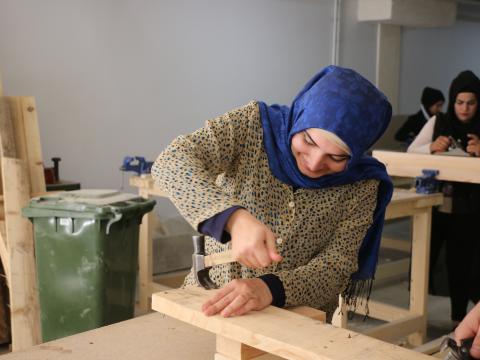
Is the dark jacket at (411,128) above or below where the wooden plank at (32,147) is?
below

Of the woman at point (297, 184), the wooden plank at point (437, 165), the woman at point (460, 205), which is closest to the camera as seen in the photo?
the woman at point (297, 184)

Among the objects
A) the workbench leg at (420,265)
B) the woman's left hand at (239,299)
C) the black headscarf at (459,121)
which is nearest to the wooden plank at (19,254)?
the woman's left hand at (239,299)

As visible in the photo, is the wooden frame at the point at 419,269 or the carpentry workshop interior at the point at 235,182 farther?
the wooden frame at the point at 419,269

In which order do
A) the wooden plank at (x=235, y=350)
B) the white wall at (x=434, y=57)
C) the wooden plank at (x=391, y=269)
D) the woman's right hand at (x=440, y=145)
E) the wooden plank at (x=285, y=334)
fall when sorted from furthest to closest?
the white wall at (x=434, y=57)
the wooden plank at (x=391, y=269)
the woman's right hand at (x=440, y=145)
the wooden plank at (x=235, y=350)
the wooden plank at (x=285, y=334)

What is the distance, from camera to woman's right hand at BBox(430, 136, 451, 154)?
172 inches

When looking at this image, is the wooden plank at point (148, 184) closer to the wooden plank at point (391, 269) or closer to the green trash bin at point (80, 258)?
the green trash bin at point (80, 258)

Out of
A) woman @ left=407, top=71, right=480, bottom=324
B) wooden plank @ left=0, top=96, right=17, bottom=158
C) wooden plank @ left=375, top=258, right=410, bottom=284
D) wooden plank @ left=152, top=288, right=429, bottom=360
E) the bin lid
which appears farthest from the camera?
wooden plank @ left=375, top=258, right=410, bottom=284

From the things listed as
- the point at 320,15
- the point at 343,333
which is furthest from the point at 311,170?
the point at 320,15

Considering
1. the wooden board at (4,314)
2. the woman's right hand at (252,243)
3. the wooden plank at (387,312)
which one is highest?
the woman's right hand at (252,243)

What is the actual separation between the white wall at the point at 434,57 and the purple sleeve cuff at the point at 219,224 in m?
8.23

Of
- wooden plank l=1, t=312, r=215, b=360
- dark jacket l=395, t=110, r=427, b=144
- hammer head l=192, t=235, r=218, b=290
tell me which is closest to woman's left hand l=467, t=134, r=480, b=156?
wooden plank l=1, t=312, r=215, b=360

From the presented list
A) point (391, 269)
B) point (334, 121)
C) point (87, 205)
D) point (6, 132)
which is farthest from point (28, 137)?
point (391, 269)

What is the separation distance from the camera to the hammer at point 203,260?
1.62 m

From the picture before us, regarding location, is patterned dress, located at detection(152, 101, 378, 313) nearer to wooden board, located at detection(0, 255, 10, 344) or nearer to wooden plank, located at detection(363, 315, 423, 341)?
wooden plank, located at detection(363, 315, 423, 341)
